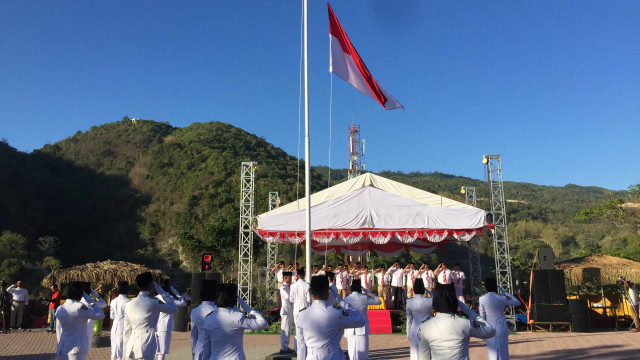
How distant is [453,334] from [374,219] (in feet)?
38.7

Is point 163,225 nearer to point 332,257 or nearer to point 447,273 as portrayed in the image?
point 332,257

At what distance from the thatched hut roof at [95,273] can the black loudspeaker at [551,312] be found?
52.8 ft

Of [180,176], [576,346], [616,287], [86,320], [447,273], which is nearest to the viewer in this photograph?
[86,320]

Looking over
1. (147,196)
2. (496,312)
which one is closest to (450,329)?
(496,312)

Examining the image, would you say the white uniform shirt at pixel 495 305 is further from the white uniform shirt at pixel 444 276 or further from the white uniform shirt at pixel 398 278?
the white uniform shirt at pixel 398 278

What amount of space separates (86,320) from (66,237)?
6170cm

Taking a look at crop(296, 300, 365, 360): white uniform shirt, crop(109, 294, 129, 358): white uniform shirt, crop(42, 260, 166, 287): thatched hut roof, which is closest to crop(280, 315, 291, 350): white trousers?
crop(109, 294, 129, 358): white uniform shirt

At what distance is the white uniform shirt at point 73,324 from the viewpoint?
6.23 meters

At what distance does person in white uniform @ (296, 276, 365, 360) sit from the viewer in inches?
185

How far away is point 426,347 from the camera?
5.16 m

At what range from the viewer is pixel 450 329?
4.29 m

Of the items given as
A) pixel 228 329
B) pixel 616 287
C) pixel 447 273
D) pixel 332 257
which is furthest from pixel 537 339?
pixel 332 257

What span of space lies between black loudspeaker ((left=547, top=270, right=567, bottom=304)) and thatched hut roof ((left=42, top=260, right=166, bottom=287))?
54.1 ft

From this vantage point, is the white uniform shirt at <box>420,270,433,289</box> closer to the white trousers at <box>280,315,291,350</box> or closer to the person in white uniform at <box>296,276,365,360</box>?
the white trousers at <box>280,315,291,350</box>
